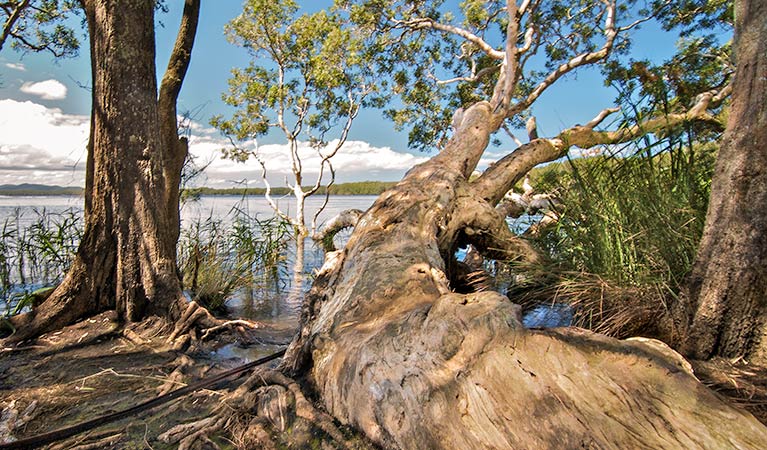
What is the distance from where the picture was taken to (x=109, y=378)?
2.54m

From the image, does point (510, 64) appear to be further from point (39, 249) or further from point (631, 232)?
point (39, 249)

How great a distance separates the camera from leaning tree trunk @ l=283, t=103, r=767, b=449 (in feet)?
3.68

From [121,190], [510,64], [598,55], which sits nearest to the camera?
[121,190]

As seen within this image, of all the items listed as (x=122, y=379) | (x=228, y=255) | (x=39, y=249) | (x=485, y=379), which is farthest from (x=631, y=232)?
(x=39, y=249)

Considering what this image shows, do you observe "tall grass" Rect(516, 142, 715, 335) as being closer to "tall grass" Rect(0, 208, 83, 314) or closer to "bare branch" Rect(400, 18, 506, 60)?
"tall grass" Rect(0, 208, 83, 314)

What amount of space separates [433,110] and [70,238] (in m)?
11.0

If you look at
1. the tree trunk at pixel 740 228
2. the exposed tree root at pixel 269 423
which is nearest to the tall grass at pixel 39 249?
the exposed tree root at pixel 269 423

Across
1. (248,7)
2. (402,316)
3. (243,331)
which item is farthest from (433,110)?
(402,316)

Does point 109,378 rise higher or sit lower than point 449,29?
lower

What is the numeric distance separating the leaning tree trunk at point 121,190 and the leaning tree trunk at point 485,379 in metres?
1.97

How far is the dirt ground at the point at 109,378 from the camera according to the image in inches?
72.8

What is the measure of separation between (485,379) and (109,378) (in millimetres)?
2366

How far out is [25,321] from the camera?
3162 mm

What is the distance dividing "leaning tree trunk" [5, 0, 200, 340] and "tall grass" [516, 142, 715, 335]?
3.13 metres
